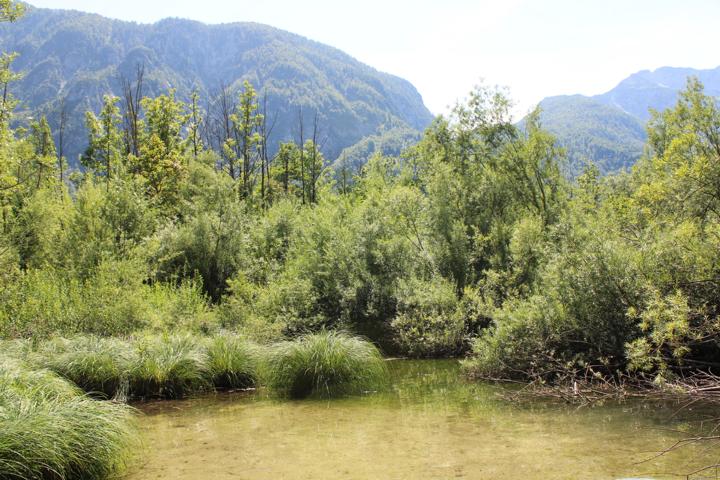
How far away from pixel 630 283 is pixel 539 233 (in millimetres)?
5789

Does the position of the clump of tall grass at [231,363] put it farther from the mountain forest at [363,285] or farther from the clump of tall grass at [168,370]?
the clump of tall grass at [168,370]

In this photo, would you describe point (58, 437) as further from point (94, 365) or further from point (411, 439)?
point (94, 365)

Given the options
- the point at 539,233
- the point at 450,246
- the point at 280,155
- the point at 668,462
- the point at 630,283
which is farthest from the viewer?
the point at 280,155

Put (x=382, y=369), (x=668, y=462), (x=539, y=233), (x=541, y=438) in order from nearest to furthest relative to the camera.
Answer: (x=668, y=462)
(x=541, y=438)
(x=382, y=369)
(x=539, y=233)

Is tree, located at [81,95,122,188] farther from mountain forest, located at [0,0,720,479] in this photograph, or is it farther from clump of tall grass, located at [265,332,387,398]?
clump of tall grass, located at [265,332,387,398]

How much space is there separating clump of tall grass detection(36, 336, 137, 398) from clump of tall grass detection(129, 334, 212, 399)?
225mm

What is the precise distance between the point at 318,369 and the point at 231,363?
2.15 meters

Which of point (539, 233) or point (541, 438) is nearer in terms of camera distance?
point (541, 438)

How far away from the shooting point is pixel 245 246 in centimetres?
2341

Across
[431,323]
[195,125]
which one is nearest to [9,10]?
[431,323]

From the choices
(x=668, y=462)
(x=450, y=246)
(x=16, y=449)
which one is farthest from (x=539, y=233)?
(x=16, y=449)

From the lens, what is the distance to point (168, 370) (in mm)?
11906

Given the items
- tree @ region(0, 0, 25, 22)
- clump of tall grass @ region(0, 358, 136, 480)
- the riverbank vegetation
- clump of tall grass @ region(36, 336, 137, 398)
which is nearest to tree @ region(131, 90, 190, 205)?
the riverbank vegetation

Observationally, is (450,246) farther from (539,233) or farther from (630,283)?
(630,283)
